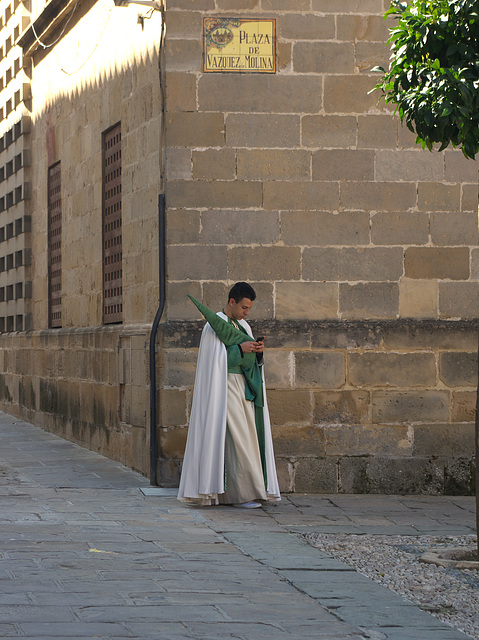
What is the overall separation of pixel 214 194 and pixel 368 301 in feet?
5.66

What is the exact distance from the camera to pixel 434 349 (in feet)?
35.0

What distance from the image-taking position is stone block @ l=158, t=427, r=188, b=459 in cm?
1048

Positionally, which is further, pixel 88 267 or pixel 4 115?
pixel 4 115

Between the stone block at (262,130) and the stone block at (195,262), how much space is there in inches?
39.6

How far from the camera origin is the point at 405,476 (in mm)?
10570

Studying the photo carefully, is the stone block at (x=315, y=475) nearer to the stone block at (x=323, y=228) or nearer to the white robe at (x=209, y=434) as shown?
the white robe at (x=209, y=434)

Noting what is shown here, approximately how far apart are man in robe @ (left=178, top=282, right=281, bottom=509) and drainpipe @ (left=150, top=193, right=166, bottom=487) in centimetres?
112

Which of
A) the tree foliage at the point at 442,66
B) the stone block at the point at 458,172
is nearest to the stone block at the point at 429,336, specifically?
A: the stone block at the point at 458,172

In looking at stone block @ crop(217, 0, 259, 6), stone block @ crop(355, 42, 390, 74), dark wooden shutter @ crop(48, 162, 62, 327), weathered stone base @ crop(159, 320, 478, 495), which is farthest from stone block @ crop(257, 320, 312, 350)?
dark wooden shutter @ crop(48, 162, 62, 327)

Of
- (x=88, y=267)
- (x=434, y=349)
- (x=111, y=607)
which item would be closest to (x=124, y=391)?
(x=88, y=267)

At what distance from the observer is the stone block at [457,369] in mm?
10680

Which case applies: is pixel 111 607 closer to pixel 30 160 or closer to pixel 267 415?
pixel 267 415

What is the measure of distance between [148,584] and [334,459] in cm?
455

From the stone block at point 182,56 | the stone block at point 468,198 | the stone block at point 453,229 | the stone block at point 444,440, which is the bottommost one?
the stone block at point 444,440
